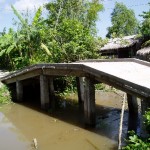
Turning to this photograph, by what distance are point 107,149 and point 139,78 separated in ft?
7.45

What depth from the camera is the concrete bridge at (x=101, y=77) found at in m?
8.74

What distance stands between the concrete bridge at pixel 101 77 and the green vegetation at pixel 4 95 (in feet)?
2.60

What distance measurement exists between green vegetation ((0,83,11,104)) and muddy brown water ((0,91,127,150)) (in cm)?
47

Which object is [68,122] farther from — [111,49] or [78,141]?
[111,49]

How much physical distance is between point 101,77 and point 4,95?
8203 mm

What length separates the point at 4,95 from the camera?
16.9m

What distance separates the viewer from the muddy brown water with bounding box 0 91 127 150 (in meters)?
9.98

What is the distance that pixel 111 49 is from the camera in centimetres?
2389

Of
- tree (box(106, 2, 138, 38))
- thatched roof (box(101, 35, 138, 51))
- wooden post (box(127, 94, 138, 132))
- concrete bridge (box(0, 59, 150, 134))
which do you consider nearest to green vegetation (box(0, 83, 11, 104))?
concrete bridge (box(0, 59, 150, 134))

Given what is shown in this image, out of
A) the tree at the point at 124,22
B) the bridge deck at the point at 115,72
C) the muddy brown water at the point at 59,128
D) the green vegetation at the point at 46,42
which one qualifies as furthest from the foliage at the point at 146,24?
the tree at the point at 124,22

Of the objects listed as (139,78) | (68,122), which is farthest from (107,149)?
(68,122)

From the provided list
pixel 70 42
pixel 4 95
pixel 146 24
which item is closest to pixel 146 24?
pixel 146 24

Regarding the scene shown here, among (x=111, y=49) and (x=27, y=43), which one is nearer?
(x=27, y=43)

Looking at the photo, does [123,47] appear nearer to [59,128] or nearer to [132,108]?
[132,108]
